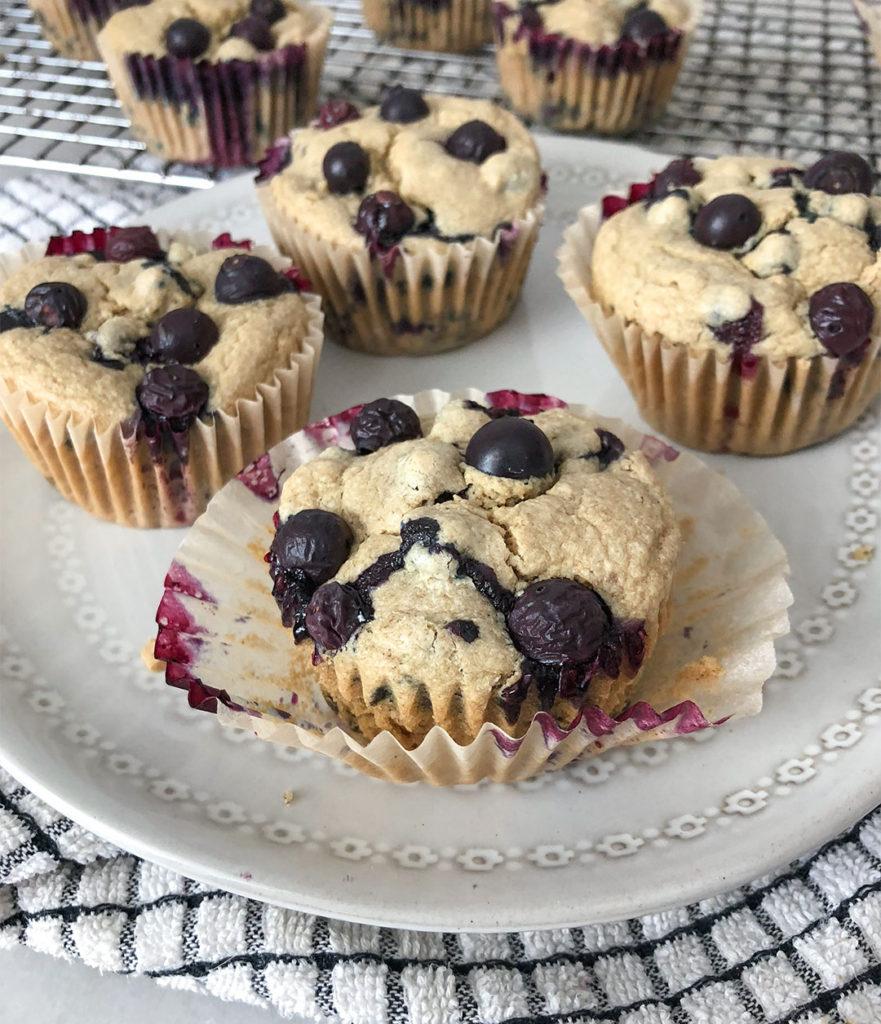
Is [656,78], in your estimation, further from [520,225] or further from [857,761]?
[857,761]

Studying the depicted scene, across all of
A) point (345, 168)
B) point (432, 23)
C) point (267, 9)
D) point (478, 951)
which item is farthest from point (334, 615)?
point (432, 23)

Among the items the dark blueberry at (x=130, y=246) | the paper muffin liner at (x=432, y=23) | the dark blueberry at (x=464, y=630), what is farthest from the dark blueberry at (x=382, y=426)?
the paper muffin liner at (x=432, y=23)

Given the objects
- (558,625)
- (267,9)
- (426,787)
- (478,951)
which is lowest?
(478,951)

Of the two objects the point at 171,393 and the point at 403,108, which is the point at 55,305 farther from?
the point at 403,108

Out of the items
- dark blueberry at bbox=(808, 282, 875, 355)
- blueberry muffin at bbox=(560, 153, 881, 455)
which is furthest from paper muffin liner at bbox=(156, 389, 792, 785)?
dark blueberry at bbox=(808, 282, 875, 355)

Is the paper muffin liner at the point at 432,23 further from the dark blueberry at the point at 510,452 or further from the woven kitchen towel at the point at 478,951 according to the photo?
the woven kitchen towel at the point at 478,951

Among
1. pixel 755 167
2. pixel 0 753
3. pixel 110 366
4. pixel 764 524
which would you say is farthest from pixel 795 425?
pixel 0 753

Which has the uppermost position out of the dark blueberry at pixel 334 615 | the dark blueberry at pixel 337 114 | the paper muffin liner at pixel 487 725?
the dark blueberry at pixel 337 114

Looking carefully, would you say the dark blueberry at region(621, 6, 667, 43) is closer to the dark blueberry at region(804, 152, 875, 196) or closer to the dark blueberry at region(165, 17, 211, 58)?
the dark blueberry at region(804, 152, 875, 196)
